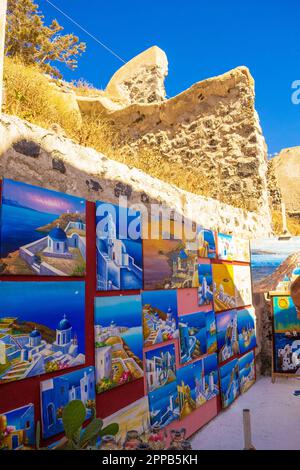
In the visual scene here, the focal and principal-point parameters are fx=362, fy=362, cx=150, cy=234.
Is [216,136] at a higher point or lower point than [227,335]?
higher

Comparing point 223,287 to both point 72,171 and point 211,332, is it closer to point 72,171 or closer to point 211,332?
point 211,332

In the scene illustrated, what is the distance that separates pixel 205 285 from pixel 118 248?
69.1 inches

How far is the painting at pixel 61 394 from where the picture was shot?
2238mm

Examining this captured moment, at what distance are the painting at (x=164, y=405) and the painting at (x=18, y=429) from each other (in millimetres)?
1314

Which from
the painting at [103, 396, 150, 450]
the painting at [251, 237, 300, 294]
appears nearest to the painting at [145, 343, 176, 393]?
the painting at [103, 396, 150, 450]

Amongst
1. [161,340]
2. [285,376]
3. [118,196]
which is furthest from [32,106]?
[285,376]

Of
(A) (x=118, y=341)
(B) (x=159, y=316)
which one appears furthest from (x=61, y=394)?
(B) (x=159, y=316)

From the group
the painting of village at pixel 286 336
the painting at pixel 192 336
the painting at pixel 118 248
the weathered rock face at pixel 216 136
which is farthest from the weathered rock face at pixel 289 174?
the painting at pixel 118 248

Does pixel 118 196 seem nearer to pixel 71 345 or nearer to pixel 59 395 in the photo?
pixel 71 345

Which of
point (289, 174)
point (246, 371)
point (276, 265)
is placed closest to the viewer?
point (246, 371)

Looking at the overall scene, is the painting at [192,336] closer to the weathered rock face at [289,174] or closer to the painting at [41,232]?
the painting at [41,232]

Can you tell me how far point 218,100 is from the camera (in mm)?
7039

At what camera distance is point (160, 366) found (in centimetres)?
340
